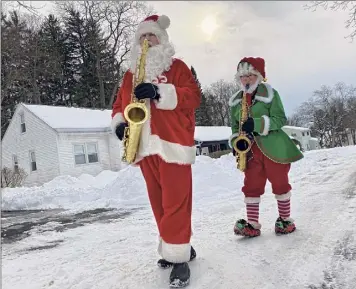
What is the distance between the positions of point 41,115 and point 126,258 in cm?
1964

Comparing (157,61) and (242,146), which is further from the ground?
(157,61)

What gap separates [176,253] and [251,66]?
6.70 feet

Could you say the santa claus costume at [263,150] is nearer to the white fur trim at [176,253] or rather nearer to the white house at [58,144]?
the white fur trim at [176,253]

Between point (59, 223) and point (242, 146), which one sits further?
point (59, 223)

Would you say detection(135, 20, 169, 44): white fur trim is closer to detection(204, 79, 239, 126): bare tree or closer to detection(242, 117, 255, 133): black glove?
detection(242, 117, 255, 133): black glove

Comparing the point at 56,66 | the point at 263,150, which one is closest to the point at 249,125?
the point at 263,150

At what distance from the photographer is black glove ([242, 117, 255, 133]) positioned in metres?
3.70

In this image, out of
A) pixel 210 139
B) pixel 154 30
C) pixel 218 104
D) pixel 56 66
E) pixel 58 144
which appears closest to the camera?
pixel 154 30

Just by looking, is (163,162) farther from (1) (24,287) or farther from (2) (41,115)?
(2) (41,115)

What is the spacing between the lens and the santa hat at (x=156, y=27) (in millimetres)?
3223

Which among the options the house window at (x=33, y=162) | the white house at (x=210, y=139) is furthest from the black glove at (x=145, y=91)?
the white house at (x=210, y=139)

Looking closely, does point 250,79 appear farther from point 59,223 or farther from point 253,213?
point 59,223

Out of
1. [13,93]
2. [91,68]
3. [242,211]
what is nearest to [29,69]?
[13,93]

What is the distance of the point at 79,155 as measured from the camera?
21.2 m
